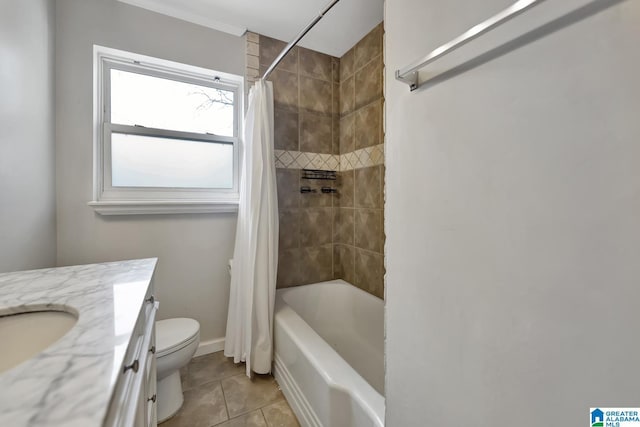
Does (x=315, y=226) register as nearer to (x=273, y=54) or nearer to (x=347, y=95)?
(x=347, y=95)

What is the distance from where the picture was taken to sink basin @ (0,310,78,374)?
612mm

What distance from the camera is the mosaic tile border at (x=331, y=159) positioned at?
1.85m

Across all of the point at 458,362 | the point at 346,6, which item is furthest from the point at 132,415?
the point at 346,6

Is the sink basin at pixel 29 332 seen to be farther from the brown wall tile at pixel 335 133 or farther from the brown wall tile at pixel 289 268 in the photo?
the brown wall tile at pixel 335 133

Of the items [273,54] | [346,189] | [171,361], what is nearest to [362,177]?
[346,189]

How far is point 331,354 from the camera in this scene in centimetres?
119

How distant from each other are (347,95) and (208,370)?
2.31m

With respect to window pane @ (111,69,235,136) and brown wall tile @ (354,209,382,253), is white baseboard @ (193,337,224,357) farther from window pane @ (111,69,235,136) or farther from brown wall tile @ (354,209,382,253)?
window pane @ (111,69,235,136)

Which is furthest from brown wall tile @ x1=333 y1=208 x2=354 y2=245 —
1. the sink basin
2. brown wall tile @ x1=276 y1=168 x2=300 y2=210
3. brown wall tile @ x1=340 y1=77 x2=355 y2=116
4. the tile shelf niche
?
the sink basin

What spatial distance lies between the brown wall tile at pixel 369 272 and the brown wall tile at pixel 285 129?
1018 millimetres

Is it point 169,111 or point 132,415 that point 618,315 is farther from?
point 169,111

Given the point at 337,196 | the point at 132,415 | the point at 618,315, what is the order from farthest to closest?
the point at 337,196
the point at 132,415
the point at 618,315

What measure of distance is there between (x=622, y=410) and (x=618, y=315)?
137mm

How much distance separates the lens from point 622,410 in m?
0.36
